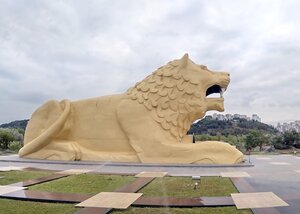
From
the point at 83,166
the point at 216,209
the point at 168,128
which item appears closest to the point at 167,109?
the point at 168,128

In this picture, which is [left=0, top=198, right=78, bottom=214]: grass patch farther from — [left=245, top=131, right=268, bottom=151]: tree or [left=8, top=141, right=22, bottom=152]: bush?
[left=245, top=131, right=268, bottom=151]: tree

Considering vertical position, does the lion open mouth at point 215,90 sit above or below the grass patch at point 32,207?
above

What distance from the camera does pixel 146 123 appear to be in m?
9.91

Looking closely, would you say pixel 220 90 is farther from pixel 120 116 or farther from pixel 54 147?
pixel 54 147

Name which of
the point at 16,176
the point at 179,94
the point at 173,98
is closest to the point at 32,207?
the point at 16,176

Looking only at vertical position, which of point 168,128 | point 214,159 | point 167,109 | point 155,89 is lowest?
point 214,159

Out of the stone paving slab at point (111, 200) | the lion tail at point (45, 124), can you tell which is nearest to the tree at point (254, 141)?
the lion tail at point (45, 124)

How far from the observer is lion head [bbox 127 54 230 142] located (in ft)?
32.6

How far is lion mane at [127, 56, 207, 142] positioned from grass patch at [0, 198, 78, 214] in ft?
18.7

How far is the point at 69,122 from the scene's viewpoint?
36.3ft

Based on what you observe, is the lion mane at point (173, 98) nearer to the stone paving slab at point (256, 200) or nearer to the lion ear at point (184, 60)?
the lion ear at point (184, 60)

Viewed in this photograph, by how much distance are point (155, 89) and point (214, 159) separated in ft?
9.57

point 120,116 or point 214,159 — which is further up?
point 120,116

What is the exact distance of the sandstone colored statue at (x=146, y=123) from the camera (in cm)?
950
